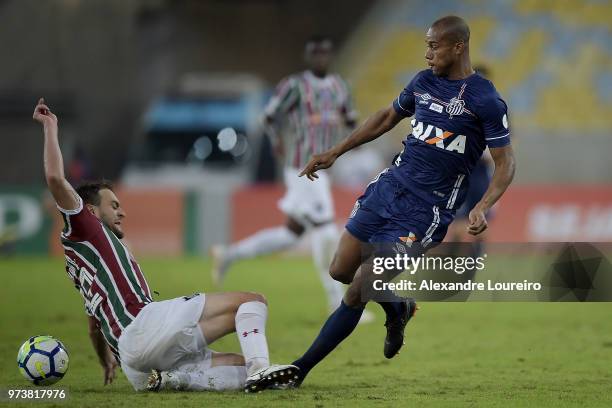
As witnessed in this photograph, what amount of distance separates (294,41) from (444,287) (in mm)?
19580

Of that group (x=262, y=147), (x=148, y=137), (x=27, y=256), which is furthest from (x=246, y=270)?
(x=148, y=137)

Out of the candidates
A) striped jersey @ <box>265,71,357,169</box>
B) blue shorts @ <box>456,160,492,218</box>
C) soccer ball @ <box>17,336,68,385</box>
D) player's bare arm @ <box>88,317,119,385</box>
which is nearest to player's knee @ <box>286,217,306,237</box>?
striped jersey @ <box>265,71,357,169</box>

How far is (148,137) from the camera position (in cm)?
2389

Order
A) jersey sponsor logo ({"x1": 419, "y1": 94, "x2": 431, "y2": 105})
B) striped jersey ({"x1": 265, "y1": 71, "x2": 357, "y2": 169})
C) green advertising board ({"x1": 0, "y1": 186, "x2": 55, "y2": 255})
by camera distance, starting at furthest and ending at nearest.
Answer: green advertising board ({"x1": 0, "y1": 186, "x2": 55, "y2": 255}) → striped jersey ({"x1": 265, "y1": 71, "x2": 357, "y2": 169}) → jersey sponsor logo ({"x1": 419, "y1": 94, "x2": 431, "y2": 105})

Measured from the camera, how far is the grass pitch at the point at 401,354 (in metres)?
5.75

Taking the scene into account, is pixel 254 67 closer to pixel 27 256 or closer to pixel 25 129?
pixel 25 129

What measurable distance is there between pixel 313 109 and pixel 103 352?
4.94m

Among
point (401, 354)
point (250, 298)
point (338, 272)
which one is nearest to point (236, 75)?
point (401, 354)

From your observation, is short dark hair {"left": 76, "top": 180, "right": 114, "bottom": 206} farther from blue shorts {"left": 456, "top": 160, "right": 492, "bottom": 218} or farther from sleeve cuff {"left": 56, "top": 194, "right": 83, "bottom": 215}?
blue shorts {"left": 456, "top": 160, "right": 492, "bottom": 218}

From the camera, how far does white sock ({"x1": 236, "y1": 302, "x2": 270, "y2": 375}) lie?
5.79 meters

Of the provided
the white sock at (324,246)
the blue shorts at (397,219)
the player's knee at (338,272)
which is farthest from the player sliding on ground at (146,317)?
the white sock at (324,246)

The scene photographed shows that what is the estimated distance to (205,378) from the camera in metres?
5.93

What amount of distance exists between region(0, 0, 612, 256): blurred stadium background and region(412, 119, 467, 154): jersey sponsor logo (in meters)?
13.5

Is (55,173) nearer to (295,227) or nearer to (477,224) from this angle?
(477,224)
